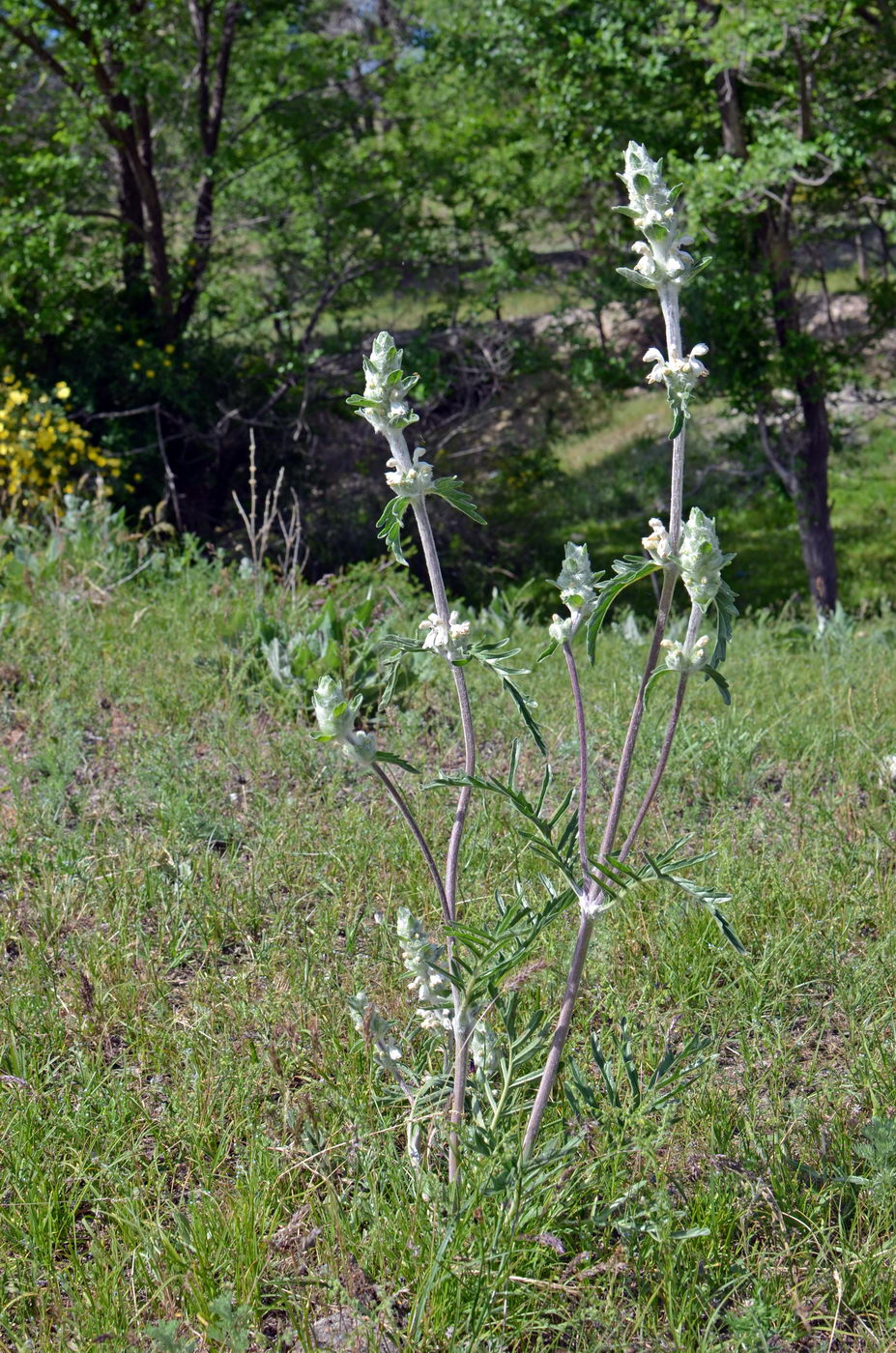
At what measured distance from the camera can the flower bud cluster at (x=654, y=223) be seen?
5.15 feet

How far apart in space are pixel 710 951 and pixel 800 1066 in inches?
13.8

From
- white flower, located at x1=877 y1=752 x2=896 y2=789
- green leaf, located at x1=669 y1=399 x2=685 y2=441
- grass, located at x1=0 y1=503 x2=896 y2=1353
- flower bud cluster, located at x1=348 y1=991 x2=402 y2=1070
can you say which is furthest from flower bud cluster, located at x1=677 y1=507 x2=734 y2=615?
white flower, located at x1=877 y1=752 x2=896 y2=789

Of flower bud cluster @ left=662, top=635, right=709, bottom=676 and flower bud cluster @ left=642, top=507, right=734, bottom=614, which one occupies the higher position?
flower bud cluster @ left=642, top=507, right=734, bottom=614

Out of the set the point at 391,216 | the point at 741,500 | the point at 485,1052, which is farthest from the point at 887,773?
the point at 391,216

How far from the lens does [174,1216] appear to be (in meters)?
1.76

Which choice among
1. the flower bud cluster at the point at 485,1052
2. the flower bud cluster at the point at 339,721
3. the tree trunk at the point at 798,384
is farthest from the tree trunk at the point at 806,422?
the flower bud cluster at the point at 339,721

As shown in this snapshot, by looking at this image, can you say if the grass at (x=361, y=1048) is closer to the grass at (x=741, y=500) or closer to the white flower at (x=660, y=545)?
the white flower at (x=660, y=545)

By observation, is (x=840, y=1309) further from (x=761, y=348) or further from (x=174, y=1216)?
(x=761, y=348)

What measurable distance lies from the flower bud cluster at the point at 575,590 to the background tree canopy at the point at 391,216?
6824mm

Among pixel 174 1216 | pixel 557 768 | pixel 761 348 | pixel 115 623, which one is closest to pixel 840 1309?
pixel 174 1216

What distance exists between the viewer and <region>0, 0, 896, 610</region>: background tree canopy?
841cm

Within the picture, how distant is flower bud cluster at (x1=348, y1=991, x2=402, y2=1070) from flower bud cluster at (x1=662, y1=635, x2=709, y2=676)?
863 mm

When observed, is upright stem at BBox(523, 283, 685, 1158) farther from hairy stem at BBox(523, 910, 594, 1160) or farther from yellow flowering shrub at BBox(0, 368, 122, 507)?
yellow flowering shrub at BBox(0, 368, 122, 507)

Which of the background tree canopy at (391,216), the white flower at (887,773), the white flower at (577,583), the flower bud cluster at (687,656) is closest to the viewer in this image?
the flower bud cluster at (687,656)
